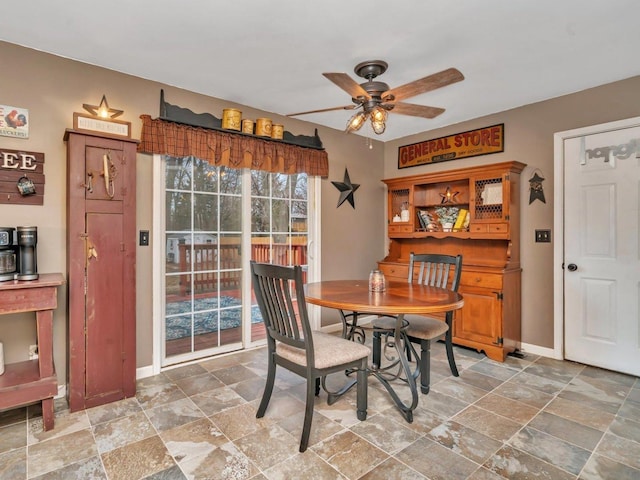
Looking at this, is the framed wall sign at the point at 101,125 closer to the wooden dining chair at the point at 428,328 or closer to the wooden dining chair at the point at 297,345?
the wooden dining chair at the point at 297,345

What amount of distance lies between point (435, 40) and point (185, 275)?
8.82 ft

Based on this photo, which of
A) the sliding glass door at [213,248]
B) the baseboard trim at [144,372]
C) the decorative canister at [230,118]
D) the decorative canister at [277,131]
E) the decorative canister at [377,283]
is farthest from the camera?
the decorative canister at [277,131]

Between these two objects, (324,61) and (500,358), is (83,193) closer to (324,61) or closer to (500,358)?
(324,61)

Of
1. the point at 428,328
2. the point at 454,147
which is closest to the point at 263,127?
the point at 454,147

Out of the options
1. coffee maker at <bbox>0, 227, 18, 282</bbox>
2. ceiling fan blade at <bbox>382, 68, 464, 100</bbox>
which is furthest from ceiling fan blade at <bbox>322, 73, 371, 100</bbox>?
coffee maker at <bbox>0, 227, 18, 282</bbox>

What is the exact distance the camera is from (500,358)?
3193 mm

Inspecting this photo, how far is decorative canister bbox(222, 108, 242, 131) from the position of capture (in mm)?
3201

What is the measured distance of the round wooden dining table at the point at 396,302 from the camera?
198 cm

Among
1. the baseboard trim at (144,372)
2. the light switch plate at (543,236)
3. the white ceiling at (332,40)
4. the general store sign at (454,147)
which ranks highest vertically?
the white ceiling at (332,40)

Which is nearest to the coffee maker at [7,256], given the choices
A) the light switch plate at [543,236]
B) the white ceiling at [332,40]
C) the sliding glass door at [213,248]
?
the sliding glass door at [213,248]

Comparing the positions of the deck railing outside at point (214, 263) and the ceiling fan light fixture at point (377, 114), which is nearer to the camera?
the ceiling fan light fixture at point (377, 114)

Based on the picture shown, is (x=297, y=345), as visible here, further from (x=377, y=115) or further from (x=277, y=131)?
(x=277, y=131)

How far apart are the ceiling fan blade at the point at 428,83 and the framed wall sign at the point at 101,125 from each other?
1930 millimetres

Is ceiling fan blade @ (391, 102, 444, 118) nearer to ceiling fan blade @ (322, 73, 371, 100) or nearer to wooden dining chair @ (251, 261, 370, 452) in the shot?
ceiling fan blade @ (322, 73, 371, 100)
